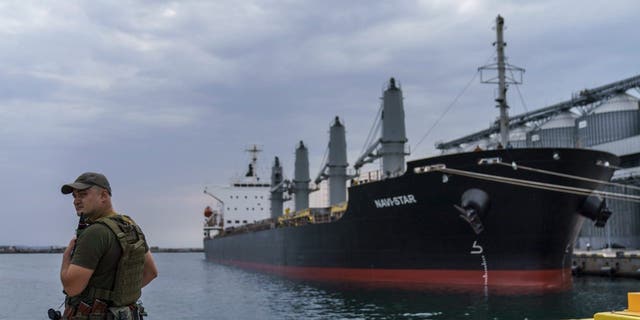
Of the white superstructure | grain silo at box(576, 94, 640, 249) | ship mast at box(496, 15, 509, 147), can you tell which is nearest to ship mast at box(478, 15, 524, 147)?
ship mast at box(496, 15, 509, 147)

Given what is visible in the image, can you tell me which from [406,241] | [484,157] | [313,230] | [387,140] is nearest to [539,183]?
[484,157]

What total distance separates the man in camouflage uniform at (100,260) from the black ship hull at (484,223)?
50.7 feet

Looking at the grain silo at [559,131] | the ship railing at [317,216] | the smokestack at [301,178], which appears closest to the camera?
the ship railing at [317,216]

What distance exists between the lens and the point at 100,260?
10.0 ft

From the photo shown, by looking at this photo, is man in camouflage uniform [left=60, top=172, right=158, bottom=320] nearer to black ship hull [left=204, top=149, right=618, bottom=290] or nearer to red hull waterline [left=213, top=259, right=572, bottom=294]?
black ship hull [left=204, top=149, right=618, bottom=290]

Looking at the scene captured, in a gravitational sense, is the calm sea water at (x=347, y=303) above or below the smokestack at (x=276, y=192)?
below

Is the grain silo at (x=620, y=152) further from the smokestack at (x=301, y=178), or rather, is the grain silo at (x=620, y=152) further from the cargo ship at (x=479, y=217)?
the cargo ship at (x=479, y=217)

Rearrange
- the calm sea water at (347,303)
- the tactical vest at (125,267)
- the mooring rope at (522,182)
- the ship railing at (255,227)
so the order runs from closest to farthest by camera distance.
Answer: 1. the tactical vest at (125,267)
2. the calm sea water at (347,303)
3. the mooring rope at (522,182)
4. the ship railing at (255,227)

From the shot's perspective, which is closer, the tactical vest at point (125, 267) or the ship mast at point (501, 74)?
the tactical vest at point (125, 267)

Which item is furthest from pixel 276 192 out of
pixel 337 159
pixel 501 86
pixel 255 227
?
pixel 501 86

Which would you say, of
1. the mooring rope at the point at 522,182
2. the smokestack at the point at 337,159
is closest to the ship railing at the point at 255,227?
the smokestack at the point at 337,159

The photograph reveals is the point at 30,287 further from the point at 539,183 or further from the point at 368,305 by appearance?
the point at 539,183

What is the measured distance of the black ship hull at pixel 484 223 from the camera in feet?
58.2

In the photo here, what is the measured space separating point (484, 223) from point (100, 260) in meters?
16.2
